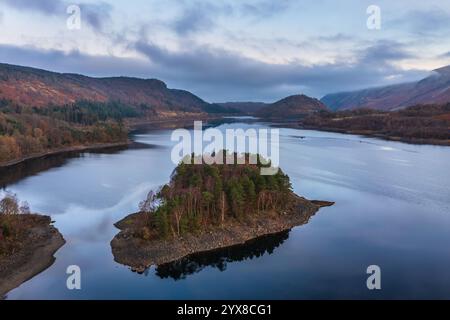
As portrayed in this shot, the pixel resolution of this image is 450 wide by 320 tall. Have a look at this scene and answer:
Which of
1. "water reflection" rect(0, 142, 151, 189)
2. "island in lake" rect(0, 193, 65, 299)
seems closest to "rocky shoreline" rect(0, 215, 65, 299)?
"island in lake" rect(0, 193, 65, 299)

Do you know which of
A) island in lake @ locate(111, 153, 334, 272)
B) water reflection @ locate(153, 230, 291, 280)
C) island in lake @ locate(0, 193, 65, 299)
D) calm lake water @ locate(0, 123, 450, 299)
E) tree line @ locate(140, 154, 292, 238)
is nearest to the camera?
calm lake water @ locate(0, 123, 450, 299)

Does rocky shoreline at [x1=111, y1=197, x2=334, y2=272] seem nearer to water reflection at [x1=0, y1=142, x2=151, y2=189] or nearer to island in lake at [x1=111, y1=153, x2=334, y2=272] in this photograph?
island in lake at [x1=111, y1=153, x2=334, y2=272]

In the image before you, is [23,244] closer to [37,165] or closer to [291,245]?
[291,245]

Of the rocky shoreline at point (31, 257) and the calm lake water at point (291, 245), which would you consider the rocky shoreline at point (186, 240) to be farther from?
the rocky shoreline at point (31, 257)

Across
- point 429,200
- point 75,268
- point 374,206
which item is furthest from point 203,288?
point 429,200

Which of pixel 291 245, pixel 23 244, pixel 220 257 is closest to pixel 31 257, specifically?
pixel 23 244

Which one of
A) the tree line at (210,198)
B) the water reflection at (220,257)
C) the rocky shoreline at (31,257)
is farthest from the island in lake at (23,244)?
the water reflection at (220,257)
